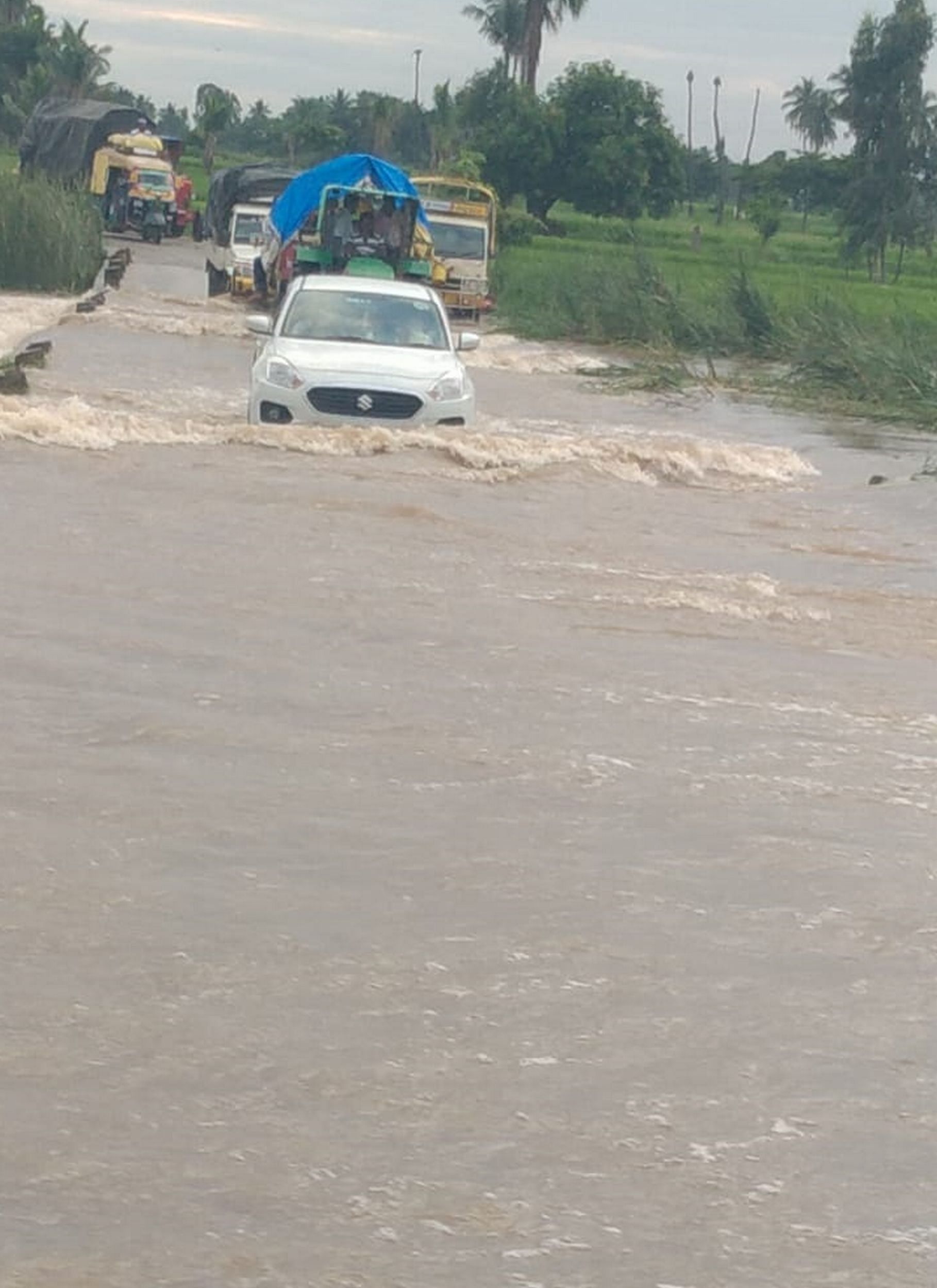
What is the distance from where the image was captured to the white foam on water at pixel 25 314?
82.4ft

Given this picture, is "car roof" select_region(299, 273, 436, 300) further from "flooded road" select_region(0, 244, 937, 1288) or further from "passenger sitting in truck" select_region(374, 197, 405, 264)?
"passenger sitting in truck" select_region(374, 197, 405, 264)

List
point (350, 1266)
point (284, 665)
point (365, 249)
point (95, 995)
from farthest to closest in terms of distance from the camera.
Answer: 1. point (365, 249)
2. point (284, 665)
3. point (95, 995)
4. point (350, 1266)

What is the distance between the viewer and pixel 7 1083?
4.36 meters

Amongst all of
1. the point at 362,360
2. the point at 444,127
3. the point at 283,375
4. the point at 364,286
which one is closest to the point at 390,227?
the point at 364,286

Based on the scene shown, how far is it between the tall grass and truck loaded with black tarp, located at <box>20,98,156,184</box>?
1802cm

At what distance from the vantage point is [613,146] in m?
71.7

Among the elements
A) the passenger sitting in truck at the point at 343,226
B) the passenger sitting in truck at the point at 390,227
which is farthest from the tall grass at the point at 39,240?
the passenger sitting in truck at the point at 390,227

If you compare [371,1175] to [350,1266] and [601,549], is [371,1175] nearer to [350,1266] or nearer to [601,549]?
[350,1266]

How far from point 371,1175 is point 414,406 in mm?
11017

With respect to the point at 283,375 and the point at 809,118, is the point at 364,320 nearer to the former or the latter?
the point at 283,375

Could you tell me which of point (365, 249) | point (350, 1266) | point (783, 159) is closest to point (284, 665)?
point (350, 1266)

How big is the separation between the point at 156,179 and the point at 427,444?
40.1 m

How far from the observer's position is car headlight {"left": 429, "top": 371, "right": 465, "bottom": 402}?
14.9 metres

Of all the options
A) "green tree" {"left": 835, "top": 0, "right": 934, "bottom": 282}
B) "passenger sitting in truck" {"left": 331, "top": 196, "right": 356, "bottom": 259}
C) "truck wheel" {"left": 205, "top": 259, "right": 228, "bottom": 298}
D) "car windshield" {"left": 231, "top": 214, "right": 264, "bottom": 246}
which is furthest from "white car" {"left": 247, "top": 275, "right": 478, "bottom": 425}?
"green tree" {"left": 835, "top": 0, "right": 934, "bottom": 282}
